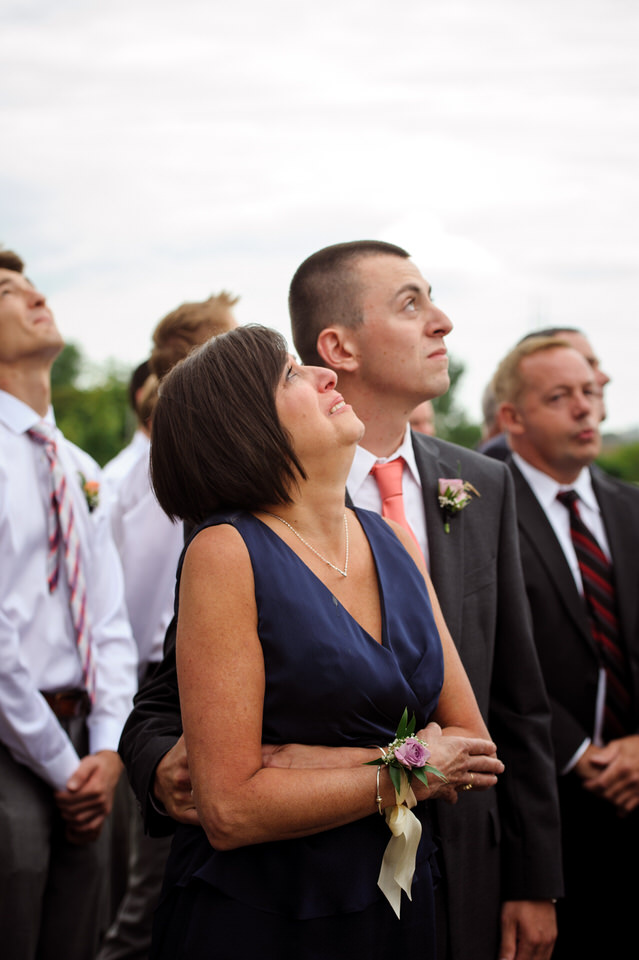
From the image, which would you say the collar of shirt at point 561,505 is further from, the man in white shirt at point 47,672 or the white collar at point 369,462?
the man in white shirt at point 47,672

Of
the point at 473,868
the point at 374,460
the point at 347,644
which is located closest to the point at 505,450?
the point at 374,460

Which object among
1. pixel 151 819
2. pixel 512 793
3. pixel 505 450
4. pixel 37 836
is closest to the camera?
pixel 151 819

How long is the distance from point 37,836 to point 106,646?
3.28 ft

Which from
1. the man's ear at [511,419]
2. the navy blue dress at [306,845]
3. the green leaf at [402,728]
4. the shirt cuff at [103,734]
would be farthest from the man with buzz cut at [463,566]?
the shirt cuff at [103,734]

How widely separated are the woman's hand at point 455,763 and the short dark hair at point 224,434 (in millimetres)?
752

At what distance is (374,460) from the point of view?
3148 millimetres

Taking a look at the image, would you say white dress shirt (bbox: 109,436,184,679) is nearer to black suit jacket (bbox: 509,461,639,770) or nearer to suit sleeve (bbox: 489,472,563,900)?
black suit jacket (bbox: 509,461,639,770)

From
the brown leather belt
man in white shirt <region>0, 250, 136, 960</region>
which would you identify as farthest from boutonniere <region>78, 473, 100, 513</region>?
the brown leather belt

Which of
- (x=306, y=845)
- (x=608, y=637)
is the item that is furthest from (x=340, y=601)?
(x=608, y=637)

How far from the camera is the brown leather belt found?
3881mm

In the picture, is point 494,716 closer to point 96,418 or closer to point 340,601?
point 340,601

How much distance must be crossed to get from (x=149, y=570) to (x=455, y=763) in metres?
3.16

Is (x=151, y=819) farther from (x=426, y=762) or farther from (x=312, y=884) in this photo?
(x=426, y=762)

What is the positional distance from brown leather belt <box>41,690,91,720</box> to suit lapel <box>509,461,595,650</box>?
2.28m
